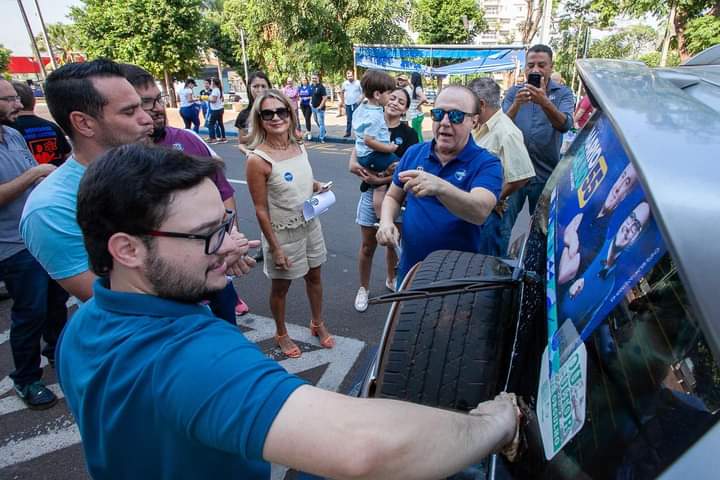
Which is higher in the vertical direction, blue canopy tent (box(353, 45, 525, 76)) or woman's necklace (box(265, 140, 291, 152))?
woman's necklace (box(265, 140, 291, 152))

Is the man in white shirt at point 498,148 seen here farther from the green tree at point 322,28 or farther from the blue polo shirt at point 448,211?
the green tree at point 322,28

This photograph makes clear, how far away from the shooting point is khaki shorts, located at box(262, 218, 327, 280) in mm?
2947

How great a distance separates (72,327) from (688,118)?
148 centimetres

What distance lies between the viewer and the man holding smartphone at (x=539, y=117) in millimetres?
3629

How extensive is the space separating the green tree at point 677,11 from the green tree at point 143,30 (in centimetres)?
2118

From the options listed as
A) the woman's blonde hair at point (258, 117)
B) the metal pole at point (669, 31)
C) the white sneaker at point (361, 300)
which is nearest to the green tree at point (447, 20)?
the metal pole at point (669, 31)

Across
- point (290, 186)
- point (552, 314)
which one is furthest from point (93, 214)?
point (290, 186)

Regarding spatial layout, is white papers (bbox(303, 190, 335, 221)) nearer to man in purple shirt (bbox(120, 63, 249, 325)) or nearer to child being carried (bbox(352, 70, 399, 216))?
man in purple shirt (bbox(120, 63, 249, 325))

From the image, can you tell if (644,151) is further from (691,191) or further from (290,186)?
(290,186)

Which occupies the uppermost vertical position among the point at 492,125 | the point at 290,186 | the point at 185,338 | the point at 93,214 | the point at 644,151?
the point at 644,151

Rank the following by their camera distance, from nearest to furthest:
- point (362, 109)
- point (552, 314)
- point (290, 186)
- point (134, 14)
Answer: point (552, 314) < point (290, 186) < point (362, 109) < point (134, 14)

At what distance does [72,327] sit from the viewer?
42.2 inches

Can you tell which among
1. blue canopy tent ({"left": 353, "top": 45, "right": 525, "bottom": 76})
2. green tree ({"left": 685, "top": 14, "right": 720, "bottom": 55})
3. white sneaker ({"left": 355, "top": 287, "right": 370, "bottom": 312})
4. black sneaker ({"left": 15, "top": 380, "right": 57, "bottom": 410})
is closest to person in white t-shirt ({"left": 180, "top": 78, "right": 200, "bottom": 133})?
blue canopy tent ({"left": 353, "top": 45, "right": 525, "bottom": 76})

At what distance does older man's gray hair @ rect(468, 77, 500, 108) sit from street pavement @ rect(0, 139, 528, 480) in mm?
1802
